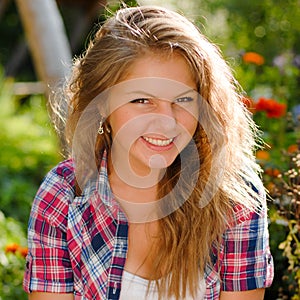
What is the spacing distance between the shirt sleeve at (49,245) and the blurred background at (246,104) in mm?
384

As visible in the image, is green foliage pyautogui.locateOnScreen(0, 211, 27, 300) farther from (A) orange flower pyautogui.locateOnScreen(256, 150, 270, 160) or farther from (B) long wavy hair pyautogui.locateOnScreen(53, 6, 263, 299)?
(A) orange flower pyautogui.locateOnScreen(256, 150, 270, 160)

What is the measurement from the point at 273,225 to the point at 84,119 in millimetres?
949

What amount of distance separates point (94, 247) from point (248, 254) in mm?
497

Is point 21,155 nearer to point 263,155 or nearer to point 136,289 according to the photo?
point 263,155

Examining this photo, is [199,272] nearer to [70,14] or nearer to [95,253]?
[95,253]

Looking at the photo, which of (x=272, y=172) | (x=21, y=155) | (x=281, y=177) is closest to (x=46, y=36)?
(x=21, y=155)

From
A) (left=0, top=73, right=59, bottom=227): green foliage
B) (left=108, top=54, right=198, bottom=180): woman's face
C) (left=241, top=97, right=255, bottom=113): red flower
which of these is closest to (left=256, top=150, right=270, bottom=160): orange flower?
(left=241, top=97, right=255, bottom=113): red flower

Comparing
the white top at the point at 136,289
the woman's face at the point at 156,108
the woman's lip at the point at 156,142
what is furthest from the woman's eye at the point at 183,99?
the white top at the point at 136,289

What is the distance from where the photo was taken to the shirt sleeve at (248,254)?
2.37m

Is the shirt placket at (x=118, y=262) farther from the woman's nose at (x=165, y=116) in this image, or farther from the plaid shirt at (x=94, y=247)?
the woman's nose at (x=165, y=116)

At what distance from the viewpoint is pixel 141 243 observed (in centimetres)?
244

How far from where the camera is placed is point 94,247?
2385mm

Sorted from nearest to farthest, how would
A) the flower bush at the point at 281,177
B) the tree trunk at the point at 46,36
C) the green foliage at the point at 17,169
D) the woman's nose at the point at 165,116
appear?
the woman's nose at the point at 165,116 < the flower bush at the point at 281,177 < the green foliage at the point at 17,169 < the tree trunk at the point at 46,36

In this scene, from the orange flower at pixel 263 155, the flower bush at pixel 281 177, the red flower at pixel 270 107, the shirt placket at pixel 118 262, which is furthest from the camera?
the red flower at pixel 270 107
